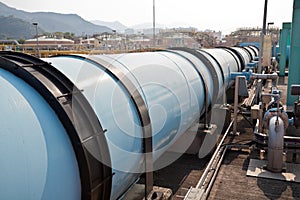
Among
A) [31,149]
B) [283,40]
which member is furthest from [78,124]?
[283,40]

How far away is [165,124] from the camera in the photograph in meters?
3.75

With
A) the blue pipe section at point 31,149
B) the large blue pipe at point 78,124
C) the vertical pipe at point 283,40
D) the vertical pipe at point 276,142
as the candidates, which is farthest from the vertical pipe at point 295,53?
→ the vertical pipe at point 283,40

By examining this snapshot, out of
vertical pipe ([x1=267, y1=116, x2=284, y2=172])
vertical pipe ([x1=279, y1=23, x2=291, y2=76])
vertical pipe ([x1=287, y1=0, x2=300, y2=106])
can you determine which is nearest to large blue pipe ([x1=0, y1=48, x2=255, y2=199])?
vertical pipe ([x1=267, y1=116, x2=284, y2=172])

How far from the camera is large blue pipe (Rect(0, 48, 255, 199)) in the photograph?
1842 millimetres

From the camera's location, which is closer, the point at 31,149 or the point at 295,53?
the point at 31,149

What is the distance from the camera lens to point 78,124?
2.17m

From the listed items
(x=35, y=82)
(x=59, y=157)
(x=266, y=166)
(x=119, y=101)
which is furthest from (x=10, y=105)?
(x=266, y=166)

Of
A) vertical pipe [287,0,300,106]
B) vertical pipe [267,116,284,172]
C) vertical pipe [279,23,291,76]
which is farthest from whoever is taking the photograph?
vertical pipe [279,23,291,76]

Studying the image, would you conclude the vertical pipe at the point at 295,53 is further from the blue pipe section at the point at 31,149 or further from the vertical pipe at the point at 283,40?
the vertical pipe at the point at 283,40

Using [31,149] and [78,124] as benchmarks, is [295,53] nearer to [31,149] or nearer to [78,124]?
[78,124]

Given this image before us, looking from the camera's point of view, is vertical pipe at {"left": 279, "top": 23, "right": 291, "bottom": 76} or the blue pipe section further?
vertical pipe at {"left": 279, "top": 23, "right": 291, "bottom": 76}

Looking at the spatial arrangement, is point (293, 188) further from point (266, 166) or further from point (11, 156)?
point (11, 156)

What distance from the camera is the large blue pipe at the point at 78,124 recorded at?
1.84 metres

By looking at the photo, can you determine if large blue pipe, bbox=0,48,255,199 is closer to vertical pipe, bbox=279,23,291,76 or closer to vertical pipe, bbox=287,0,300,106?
vertical pipe, bbox=287,0,300,106
